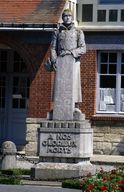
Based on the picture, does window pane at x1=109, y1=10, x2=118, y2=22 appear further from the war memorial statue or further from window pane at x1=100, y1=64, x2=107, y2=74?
the war memorial statue

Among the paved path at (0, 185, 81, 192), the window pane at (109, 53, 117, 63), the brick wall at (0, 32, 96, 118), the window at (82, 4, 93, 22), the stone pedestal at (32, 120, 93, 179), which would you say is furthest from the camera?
the window at (82, 4, 93, 22)

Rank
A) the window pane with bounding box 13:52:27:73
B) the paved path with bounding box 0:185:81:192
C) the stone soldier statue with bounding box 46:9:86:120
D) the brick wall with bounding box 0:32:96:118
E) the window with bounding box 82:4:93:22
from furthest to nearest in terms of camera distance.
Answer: the window pane with bounding box 13:52:27:73
the window with bounding box 82:4:93:22
the brick wall with bounding box 0:32:96:118
the stone soldier statue with bounding box 46:9:86:120
the paved path with bounding box 0:185:81:192

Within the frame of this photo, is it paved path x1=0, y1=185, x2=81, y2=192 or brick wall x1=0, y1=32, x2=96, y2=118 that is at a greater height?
brick wall x1=0, y1=32, x2=96, y2=118

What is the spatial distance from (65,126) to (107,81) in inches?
331

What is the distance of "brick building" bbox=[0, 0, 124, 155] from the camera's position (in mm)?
25562

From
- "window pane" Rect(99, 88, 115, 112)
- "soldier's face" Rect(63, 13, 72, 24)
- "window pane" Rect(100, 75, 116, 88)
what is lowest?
"window pane" Rect(99, 88, 115, 112)

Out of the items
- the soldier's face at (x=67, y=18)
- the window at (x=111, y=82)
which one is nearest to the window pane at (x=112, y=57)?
the window at (x=111, y=82)

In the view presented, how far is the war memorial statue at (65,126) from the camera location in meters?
17.8

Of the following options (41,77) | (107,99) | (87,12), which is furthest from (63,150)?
(87,12)

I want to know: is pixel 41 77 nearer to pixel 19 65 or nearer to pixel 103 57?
pixel 103 57

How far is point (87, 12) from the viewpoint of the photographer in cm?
2627

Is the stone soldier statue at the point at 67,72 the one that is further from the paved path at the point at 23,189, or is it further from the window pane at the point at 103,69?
the window pane at the point at 103,69

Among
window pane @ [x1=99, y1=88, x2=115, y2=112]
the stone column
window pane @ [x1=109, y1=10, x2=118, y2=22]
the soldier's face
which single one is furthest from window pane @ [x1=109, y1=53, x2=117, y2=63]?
the soldier's face

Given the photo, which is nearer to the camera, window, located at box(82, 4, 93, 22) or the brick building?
the brick building
